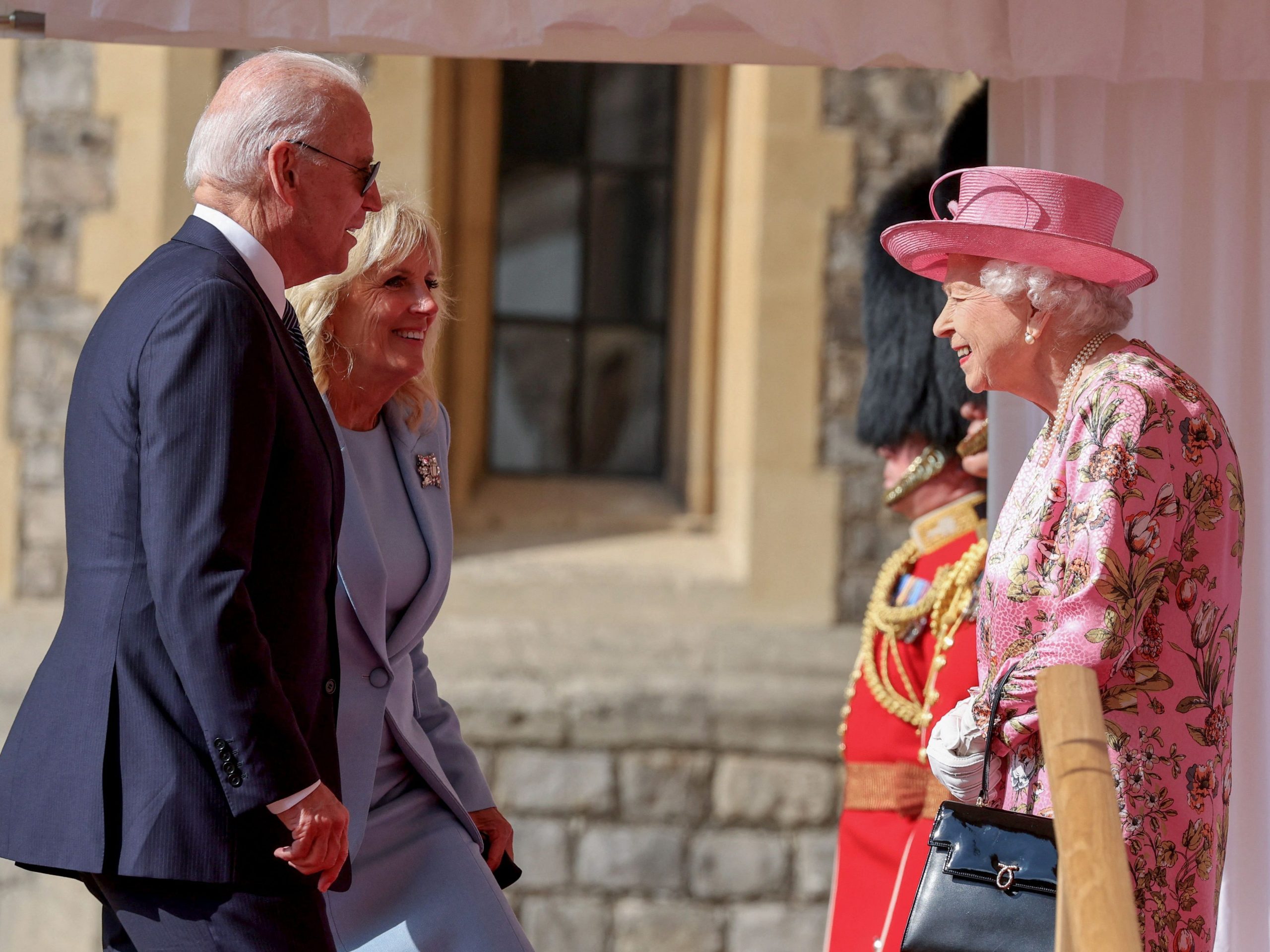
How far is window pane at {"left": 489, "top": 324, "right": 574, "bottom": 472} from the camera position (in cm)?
598

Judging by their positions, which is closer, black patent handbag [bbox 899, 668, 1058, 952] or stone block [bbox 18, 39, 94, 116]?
black patent handbag [bbox 899, 668, 1058, 952]

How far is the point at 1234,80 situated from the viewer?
2.79 metres

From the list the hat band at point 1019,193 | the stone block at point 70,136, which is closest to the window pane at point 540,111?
the stone block at point 70,136

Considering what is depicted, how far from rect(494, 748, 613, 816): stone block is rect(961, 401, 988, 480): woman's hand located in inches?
88.3

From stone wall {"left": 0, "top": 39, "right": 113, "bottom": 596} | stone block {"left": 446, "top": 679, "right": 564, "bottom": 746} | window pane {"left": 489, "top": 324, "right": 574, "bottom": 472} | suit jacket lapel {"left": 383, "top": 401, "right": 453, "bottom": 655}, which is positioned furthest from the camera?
window pane {"left": 489, "top": 324, "right": 574, "bottom": 472}

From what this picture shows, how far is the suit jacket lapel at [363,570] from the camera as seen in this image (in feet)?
7.50

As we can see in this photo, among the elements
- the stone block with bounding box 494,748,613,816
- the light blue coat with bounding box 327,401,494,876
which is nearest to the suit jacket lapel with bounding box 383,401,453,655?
the light blue coat with bounding box 327,401,494,876

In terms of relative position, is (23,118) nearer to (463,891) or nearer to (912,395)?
(912,395)

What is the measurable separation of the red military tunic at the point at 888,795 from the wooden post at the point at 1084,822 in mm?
1470

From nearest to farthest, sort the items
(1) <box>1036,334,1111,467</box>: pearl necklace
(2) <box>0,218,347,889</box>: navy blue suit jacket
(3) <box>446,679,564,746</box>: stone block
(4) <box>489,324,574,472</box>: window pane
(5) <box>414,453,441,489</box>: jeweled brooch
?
1. (2) <box>0,218,347,889</box>: navy blue suit jacket
2. (1) <box>1036,334,1111,467</box>: pearl necklace
3. (5) <box>414,453,441,489</box>: jeweled brooch
4. (3) <box>446,679,564,746</box>: stone block
5. (4) <box>489,324,574,472</box>: window pane

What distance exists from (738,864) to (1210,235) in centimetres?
304

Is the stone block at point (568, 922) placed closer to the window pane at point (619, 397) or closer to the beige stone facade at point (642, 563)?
the beige stone facade at point (642, 563)

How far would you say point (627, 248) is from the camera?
5945mm

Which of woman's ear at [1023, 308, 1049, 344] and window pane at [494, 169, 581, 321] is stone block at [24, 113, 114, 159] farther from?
woman's ear at [1023, 308, 1049, 344]
